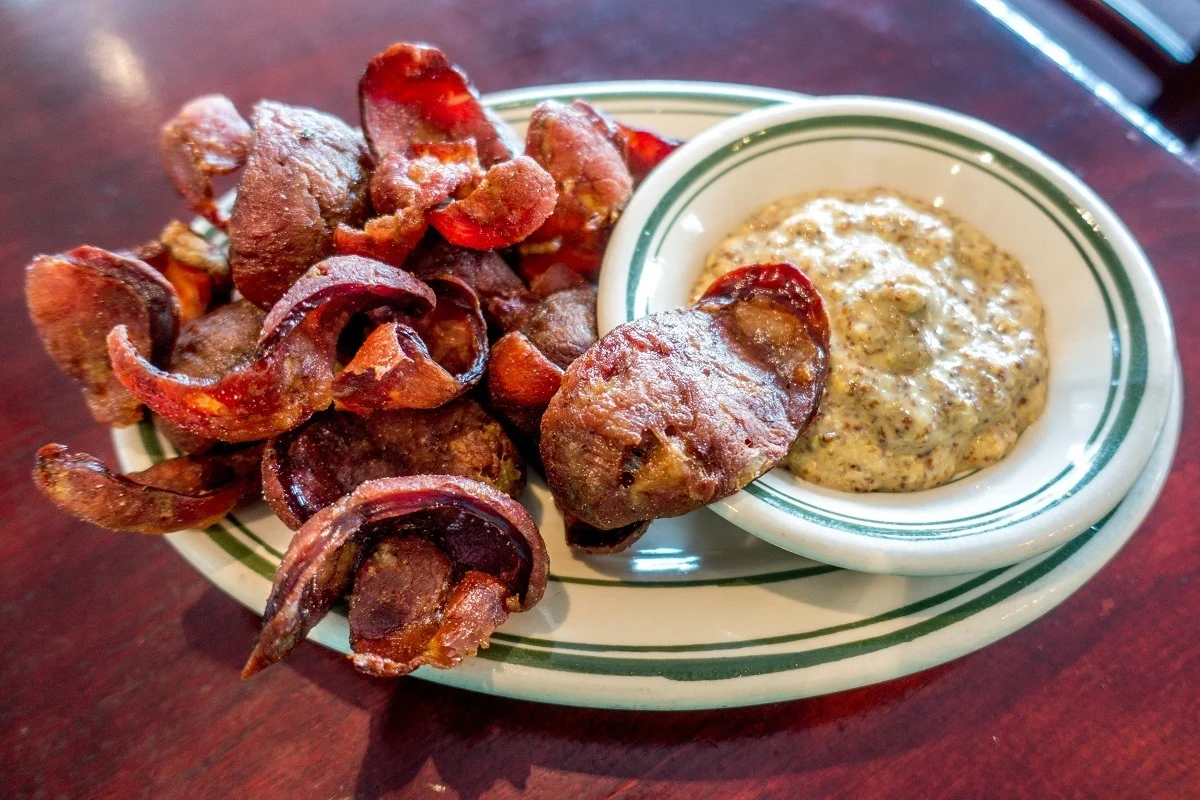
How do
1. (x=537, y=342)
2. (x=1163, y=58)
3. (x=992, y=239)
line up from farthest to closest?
(x=1163, y=58), (x=992, y=239), (x=537, y=342)

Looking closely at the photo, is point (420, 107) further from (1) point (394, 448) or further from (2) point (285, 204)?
(1) point (394, 448)

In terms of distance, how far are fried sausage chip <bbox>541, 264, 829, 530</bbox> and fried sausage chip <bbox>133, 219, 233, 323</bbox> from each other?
81 centimetres

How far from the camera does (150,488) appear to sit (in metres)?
1.27

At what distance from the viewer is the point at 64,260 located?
4.33 feet

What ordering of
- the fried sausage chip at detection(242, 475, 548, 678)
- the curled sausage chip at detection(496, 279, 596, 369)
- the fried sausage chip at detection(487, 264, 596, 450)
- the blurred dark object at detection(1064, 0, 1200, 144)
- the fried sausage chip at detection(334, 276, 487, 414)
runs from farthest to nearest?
the blurred dark object at detection(1064, 0, 1200, 144) < the curled sausage chip at detection(496, 279, 596, 369) < the fried sausage chip at detection(487, 264, 596, 450) < the fried sausage chip at detection(334, 276, 487, 414) < the fried sausage chip at detection(242, 475, 548, 678)

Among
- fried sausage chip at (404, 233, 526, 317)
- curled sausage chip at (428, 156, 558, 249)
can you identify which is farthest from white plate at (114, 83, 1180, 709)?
curled sausage chip at (428, 156, 558, 249)

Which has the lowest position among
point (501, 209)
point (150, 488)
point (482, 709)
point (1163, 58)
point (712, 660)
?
point (482, 709)

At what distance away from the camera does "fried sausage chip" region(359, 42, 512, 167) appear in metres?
1.50

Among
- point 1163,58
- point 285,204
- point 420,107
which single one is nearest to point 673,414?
point 285,204

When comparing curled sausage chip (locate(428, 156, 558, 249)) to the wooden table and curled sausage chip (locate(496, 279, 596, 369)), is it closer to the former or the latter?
curled sausage chip (locate(496, 279, 596, 369))

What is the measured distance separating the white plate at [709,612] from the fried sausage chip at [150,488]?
0.10m

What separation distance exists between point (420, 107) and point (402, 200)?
1.17 ft

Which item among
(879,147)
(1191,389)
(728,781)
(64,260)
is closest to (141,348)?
(64,260)

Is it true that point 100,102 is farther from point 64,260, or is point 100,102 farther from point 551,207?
point 551,207
